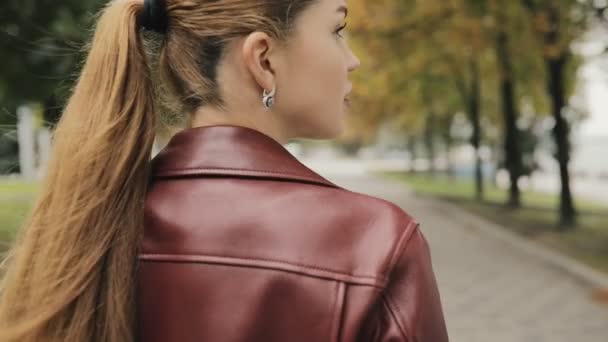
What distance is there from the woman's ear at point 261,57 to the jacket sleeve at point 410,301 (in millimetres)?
356

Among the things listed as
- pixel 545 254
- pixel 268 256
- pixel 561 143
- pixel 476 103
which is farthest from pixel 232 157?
pixel 476 103

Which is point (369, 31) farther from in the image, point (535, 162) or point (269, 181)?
point (535, 162)

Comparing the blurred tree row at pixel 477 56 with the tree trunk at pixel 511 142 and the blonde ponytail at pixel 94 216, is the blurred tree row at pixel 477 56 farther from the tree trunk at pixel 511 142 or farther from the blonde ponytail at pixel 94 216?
the blonde ponytail at pixel 94 216

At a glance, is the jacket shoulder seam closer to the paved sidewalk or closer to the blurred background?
the blurred background

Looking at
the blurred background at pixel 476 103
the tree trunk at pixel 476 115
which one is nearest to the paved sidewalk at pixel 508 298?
the blurred background at pixel 476 103

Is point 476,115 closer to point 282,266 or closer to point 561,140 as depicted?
point 561,140

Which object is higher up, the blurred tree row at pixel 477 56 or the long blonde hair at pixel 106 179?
the blurred tree row at pixel 477 56

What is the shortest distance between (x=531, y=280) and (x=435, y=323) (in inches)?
298

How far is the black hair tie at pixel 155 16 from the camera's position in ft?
3.88

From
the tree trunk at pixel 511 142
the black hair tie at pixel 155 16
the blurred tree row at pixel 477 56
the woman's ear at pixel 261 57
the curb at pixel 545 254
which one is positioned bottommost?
the curb at pixel 545 254

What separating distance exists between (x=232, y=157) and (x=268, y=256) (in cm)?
17

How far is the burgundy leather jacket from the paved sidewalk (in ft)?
15.5

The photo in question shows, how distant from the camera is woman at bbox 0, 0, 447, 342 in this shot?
0.99 meters

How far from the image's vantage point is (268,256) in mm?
1021
